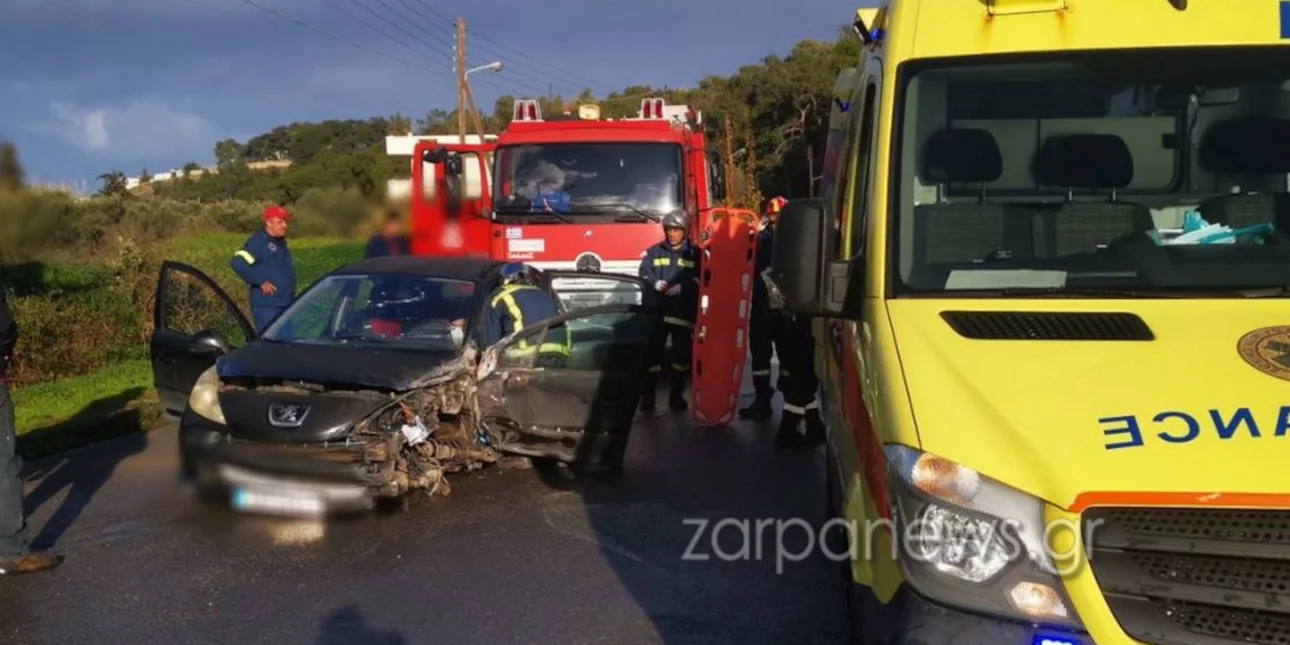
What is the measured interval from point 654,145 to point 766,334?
249 centimetres

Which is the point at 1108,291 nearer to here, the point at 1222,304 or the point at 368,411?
the point at 1222,304

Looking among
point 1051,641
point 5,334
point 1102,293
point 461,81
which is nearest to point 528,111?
point 5,334

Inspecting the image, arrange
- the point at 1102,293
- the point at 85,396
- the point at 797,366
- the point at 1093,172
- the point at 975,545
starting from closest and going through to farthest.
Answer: the point at 975,545
the point at 1102,293
the point at 1093,172
the point at 797,366
the point at 85,396

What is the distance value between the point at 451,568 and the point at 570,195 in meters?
5.96

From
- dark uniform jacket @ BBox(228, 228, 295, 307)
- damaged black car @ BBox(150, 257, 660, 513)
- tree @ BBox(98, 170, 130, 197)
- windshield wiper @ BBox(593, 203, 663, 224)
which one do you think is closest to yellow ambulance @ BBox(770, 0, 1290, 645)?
damaged black car @ BBox(150, 257, 660, 513)

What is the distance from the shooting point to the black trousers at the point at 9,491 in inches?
237

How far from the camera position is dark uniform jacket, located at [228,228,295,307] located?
33.9ft

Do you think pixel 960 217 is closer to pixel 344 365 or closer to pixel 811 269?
pixel 811 269

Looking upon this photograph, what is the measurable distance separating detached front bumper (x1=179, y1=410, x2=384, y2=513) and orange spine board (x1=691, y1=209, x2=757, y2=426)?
11.3ft

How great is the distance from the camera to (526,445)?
297 inches

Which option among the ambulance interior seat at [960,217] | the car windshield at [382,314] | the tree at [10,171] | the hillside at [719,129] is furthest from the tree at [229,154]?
the ambulance interior seat at [960,217]

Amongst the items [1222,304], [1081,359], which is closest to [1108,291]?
[1222,304]

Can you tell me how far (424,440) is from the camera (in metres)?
7.09

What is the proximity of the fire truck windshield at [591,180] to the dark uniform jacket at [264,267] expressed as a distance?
215 centimetres
